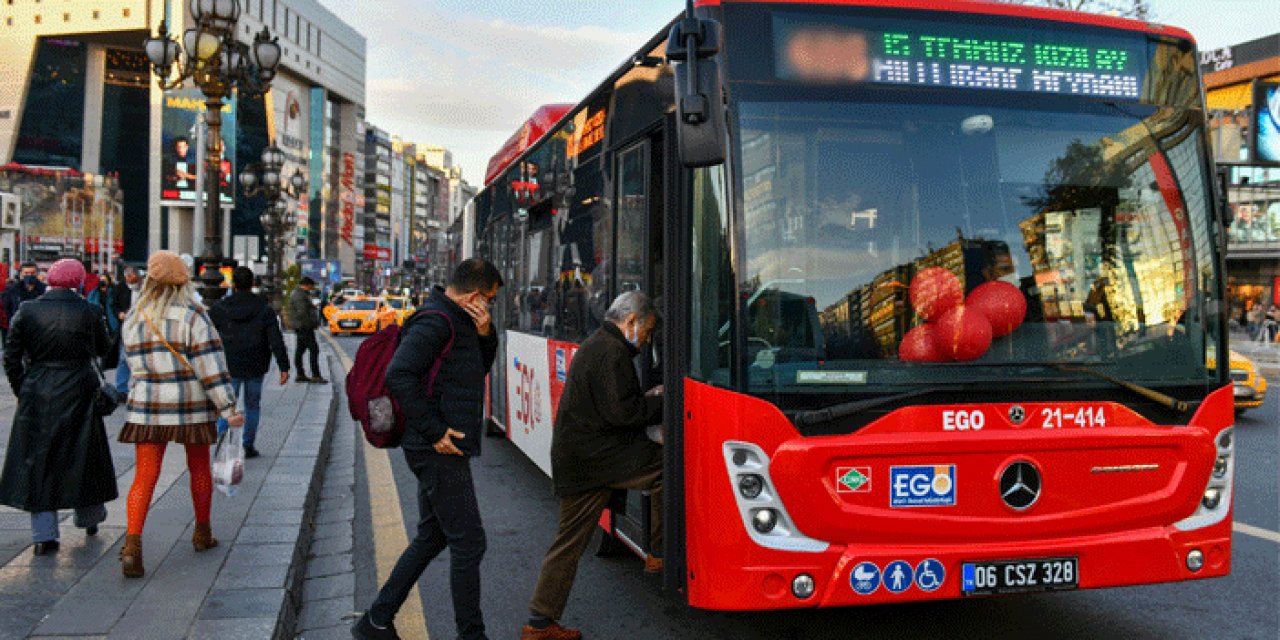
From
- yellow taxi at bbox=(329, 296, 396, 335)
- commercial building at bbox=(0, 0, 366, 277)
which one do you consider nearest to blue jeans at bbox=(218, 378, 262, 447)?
yellow taxi at bbox=(329, 296, 396, 335)

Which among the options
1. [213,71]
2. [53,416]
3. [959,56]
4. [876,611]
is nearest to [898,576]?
[876,611]

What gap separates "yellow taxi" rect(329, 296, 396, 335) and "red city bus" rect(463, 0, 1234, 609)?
121ft

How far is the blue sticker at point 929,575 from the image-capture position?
409cm

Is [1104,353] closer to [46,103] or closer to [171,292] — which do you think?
[171,292]

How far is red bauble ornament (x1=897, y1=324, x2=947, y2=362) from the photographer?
13.7 ft

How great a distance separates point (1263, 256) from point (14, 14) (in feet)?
384

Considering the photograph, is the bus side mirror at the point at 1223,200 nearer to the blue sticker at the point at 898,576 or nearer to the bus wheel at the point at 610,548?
the blue sticker at the point at 898,576

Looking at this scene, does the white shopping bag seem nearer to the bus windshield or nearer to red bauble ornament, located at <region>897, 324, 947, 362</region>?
the bus windshield

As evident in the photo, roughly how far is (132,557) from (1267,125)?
2990 cm

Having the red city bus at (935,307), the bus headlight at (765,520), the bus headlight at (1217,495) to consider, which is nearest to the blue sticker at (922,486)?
the red city bus at (935,307)

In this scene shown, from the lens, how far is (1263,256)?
50250 mm

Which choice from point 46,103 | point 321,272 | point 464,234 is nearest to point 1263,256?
point 464,234

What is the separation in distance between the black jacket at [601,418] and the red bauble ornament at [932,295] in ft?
3.93

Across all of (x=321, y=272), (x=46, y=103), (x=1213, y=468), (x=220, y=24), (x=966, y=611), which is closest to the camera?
(x=1213, y=468)
